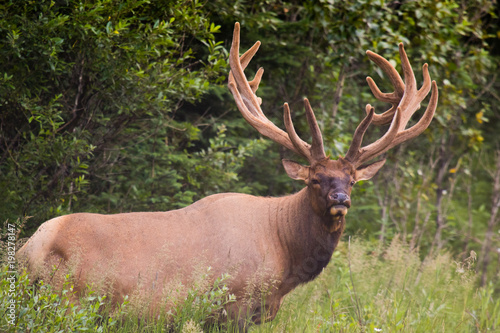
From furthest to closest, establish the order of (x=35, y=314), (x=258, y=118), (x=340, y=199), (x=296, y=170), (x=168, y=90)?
(x=168, y=90) < (x=258, y=118) < (x=296, y=170) < (x=340, y=199) < (x=35, y=314)

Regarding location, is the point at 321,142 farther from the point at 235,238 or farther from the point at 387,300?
the point at 387,300

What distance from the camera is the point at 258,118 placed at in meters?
4.87

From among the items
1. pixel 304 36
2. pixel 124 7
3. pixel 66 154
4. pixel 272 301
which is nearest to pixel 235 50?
pixel 124 7

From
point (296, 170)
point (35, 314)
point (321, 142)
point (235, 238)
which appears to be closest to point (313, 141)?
point (321, 142)

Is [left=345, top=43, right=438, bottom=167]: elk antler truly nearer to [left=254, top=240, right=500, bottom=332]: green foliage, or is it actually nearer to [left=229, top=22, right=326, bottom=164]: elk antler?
[left=229, top=22, right=326, bottom=164]: elk antler

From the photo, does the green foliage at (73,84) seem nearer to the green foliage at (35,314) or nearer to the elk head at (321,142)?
the elk head at (321,142)

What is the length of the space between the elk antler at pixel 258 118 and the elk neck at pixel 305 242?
0.37 metres

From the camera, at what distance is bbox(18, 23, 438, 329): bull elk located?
4.00m

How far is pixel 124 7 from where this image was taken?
4707 mm

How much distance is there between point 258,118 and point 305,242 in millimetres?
1257

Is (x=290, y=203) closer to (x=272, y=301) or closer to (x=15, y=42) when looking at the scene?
(x=272, y=301)

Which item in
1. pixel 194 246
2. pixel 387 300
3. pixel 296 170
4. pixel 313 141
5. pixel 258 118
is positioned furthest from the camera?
pixel 258 118

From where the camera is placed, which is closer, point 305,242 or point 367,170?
point 305,242

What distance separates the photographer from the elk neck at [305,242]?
172 inches
